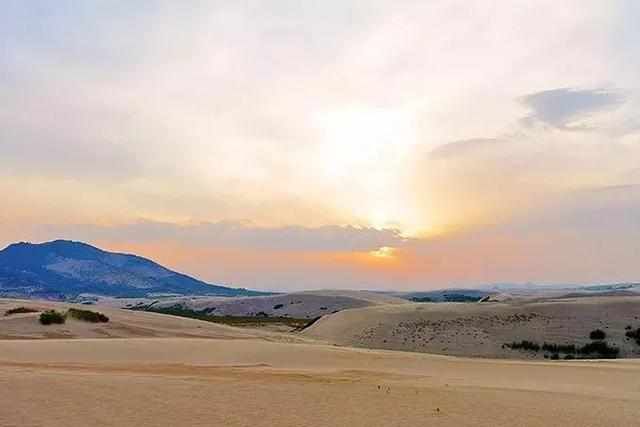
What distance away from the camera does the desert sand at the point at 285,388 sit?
10.1 m

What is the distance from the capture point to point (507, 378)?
17.0 meters

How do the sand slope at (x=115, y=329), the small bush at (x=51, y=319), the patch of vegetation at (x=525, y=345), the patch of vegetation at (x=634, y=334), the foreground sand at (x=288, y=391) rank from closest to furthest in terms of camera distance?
the foreground sand at (x=288, y=391), the sand slope at (x=115, y=329), the small bush at (x=51, y=319), the patch of vegetation at (x=525, y=345), the patch of vegetation at (x=634, y=334)

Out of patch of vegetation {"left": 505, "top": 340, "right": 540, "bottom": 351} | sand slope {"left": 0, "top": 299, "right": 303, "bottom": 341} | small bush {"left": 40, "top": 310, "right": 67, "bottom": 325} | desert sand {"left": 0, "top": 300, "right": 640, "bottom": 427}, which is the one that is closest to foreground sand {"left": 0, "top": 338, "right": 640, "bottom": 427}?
desert sand {"left": 0, "top": 300, "right": 640, "bottom": 427}

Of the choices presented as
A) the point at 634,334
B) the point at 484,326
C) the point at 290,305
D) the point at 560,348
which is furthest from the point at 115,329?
the point at 290,305

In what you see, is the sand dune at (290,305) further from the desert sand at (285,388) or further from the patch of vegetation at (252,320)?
the desert sand at (285,388)

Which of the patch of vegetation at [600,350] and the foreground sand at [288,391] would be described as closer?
the foreground sand at [288,391]

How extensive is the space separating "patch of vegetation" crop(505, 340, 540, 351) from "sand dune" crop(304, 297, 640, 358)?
68 cm

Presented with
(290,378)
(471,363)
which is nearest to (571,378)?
(471,363)

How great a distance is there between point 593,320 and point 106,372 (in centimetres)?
3249

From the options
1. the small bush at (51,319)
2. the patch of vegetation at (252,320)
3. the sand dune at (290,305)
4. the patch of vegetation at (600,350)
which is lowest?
the patch of vegetation at (600,350)

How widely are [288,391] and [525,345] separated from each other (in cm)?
2629

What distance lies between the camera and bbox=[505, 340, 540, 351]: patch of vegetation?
35.4 m

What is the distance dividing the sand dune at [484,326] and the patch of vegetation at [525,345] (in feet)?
2.24

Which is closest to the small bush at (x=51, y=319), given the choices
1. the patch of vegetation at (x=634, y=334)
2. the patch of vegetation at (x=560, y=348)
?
the patch of vegetation at (x=560, y=348)
